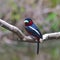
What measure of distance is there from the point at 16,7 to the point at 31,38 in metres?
8.79

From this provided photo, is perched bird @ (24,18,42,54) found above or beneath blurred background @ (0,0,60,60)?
beneath

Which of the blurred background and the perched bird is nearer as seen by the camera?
the perched bird

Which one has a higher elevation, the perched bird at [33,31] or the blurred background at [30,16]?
the blurred background at [30,16]

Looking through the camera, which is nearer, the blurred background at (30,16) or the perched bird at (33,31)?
the perched bird at (33,31)

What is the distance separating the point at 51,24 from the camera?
1234cm

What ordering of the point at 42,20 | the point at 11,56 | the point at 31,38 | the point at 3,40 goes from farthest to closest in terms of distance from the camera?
the point at 42,20 < the point at 3,40 < the point at 11,56 < the point at 31,38

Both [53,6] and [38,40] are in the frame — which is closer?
[38,40]

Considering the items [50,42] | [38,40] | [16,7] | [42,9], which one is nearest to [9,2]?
[16,7]

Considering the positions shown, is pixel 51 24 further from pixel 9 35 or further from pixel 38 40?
pixel 38 40

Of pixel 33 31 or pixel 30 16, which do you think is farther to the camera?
pixel 30 16

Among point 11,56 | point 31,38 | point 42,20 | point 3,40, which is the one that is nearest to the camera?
point 31,38

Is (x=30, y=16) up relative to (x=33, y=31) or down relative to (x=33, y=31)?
up

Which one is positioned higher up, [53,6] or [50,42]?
[53,6]

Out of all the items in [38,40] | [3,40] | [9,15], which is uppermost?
[9,15]
